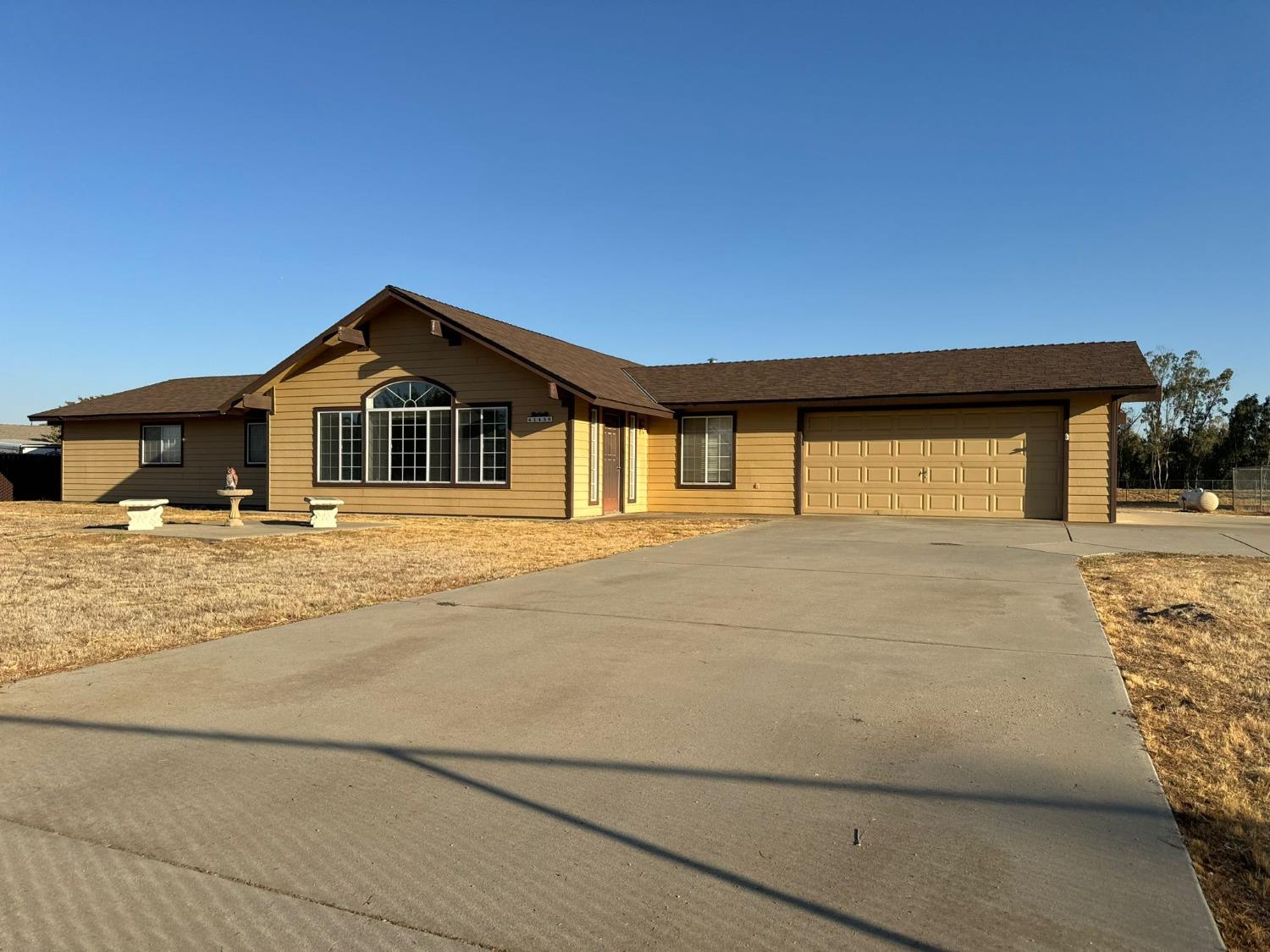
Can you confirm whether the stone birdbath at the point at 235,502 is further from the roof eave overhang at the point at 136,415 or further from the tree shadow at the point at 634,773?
the tree shadow at the point at 634,773

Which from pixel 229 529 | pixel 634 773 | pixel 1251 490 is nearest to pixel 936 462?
pixel 1251 490

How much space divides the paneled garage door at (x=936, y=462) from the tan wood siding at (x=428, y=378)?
6252mm

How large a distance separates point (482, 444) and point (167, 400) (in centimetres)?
1189

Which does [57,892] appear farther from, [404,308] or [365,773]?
[404,308]

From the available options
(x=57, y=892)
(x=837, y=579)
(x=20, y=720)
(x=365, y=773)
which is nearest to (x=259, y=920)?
(x=57, y=892)

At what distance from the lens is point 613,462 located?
19.6m

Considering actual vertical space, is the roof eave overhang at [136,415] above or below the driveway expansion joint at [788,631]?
above

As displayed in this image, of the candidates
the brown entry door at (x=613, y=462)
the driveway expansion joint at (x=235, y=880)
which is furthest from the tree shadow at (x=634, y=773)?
the brown entry door at (x=613, y=462)

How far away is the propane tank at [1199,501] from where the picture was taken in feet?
76.7

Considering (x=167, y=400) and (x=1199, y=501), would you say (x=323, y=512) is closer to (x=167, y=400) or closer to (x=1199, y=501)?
(x=167, y=400)

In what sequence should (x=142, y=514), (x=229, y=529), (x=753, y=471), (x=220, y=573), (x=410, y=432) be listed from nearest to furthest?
(x=220, y=573)
(x=142, y=514)
(x=229, y=529)
(x=410, y=432)
(x=753, y=471)

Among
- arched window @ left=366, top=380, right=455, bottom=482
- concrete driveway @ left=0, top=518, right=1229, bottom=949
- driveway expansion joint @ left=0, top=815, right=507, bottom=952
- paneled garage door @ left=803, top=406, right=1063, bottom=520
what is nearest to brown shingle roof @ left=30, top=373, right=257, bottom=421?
arched window @ left=366, top=380, right=455, bottom=482

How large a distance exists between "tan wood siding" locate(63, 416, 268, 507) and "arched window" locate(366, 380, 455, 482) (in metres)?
5.23

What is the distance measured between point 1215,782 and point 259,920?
12.1ft
